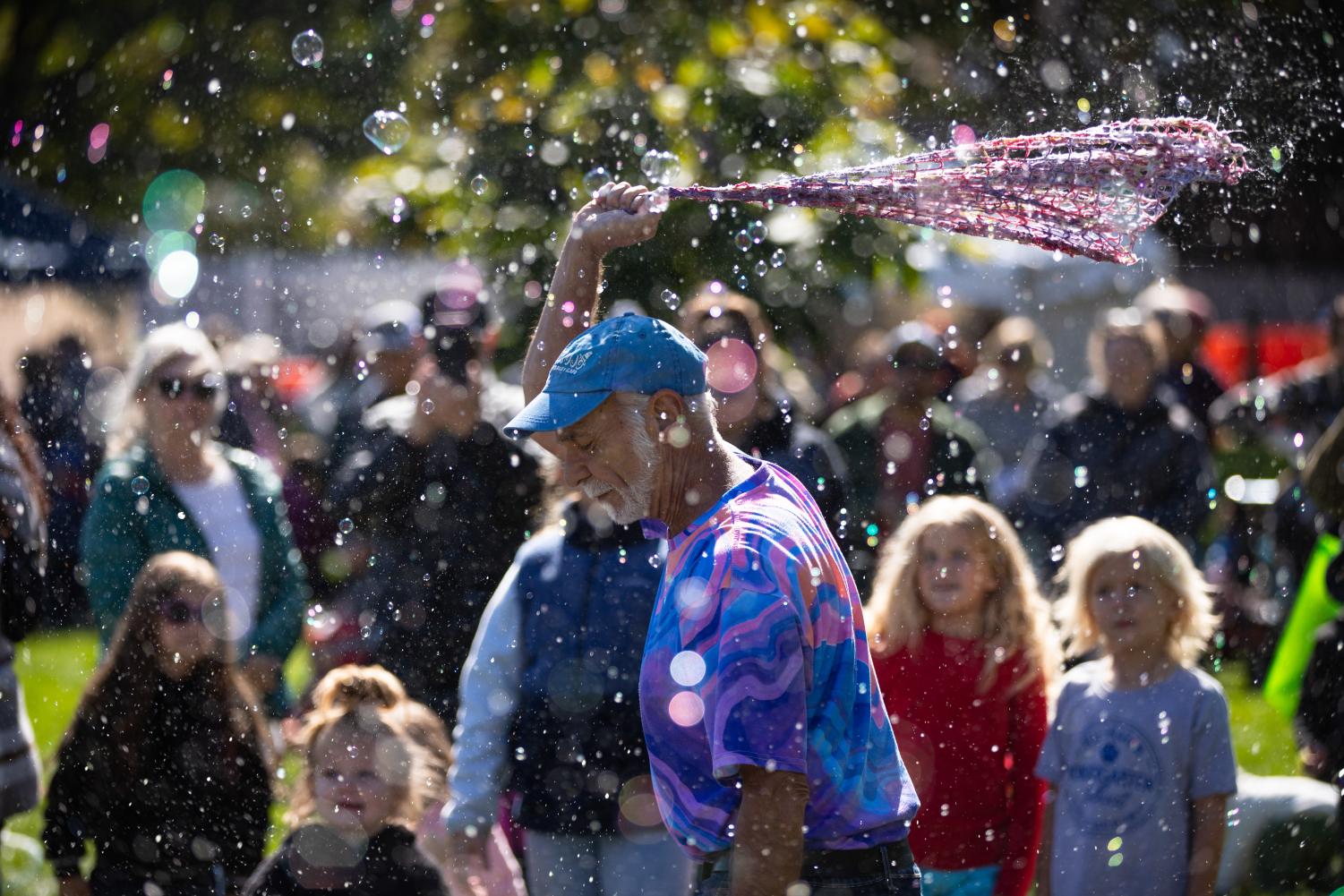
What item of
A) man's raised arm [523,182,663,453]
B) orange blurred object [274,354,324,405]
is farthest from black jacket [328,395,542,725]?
orange blurred object [274,354,324,405]

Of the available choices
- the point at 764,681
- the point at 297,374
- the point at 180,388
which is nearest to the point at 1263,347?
the point at 297,374

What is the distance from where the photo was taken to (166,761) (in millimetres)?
3305

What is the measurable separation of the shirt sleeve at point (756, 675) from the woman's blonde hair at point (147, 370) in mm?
2480

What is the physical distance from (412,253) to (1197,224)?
379 centimetres

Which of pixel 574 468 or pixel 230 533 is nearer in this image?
pixel 574 468

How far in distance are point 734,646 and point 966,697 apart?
1248mm

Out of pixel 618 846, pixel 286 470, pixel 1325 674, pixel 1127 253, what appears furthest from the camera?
pixel 286 470

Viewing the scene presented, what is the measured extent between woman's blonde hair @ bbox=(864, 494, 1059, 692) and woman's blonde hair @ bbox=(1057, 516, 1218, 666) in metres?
0.08

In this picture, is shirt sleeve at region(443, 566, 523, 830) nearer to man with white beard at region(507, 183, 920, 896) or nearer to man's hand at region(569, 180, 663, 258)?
man's hand at region(569, 180, 663, 258)

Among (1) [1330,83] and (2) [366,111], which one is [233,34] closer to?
(2) [366,111]

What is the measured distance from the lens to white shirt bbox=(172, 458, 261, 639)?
3.72 metres

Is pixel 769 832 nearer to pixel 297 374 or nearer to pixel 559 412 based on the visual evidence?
pixel 559 412

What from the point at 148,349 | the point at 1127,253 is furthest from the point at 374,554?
the point at 1127,253

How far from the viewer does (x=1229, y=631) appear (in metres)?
4.98
